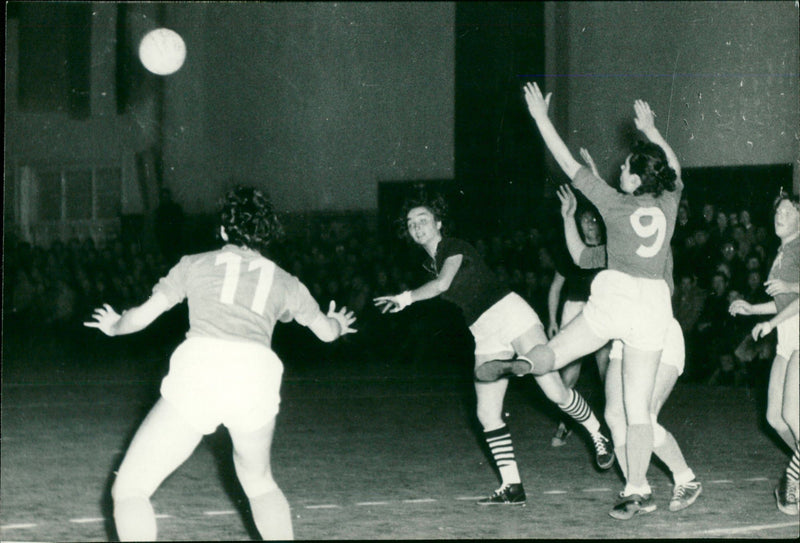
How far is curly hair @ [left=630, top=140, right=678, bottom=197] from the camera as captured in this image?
5754mm

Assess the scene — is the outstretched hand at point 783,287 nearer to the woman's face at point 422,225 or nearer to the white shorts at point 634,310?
the white shorts at point 634,310

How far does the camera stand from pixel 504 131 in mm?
18969

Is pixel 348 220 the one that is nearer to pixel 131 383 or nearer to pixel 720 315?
pixel 131 383

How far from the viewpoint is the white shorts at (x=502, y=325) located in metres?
6.64

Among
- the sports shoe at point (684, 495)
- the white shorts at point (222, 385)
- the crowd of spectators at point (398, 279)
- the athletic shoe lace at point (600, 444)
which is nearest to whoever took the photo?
the white shorts at point (222, 385)

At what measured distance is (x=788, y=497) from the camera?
6203 millimetres

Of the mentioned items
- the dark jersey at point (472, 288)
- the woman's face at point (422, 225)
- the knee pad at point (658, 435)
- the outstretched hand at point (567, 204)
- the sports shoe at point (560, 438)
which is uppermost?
the outstretched hand at point (567, 204)

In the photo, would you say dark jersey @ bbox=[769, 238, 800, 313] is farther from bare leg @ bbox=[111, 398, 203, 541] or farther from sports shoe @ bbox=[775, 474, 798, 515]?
bare leg @ bbox=[111, 398, 203, 541]

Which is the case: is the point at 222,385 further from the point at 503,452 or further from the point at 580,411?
the point at 580,411

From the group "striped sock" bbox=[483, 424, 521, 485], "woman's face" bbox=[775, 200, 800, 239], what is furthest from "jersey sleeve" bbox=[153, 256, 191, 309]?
"woman's face" bbox=[775, 200, 800, 239]

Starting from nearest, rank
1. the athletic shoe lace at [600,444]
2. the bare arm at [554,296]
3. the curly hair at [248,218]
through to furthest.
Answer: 1. the curly hair at [248,218]
2. the athletic shoe lace at [600,444]
3. the bare arm at [554,296]

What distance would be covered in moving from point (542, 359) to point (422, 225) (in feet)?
3.75

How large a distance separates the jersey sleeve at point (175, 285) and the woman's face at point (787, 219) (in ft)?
11.4

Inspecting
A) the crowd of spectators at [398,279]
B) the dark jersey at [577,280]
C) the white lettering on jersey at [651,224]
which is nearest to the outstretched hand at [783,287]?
the white lettering on jersey at [651,224]
